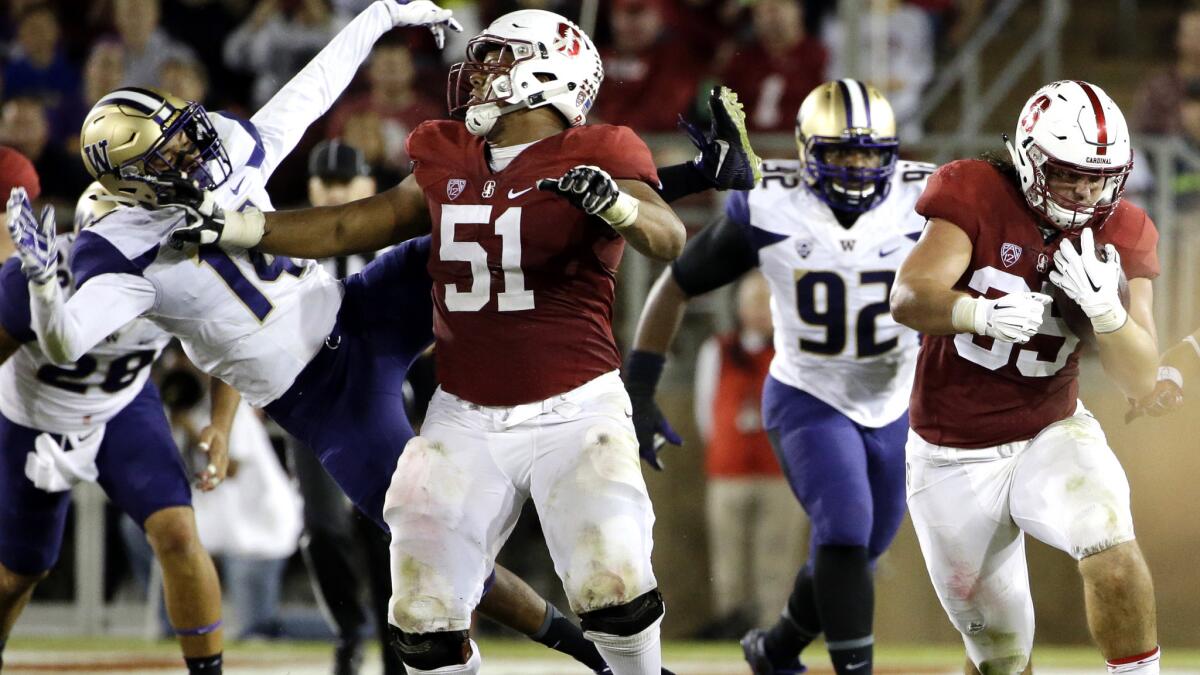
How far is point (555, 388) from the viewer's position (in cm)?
374

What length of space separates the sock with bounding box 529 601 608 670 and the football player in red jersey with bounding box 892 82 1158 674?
925mm

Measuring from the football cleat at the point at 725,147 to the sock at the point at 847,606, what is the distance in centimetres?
118

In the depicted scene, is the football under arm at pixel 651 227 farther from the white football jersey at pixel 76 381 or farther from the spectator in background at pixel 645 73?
the spectator in background at pixel 645 73

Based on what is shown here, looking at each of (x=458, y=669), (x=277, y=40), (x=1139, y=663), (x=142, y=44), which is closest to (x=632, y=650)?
(x=458, y=669)

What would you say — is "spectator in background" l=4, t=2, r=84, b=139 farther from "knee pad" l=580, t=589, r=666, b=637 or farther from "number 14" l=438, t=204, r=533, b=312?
"knee pad" l=580, t=589, r=666, b=637

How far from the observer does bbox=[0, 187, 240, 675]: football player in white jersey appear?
15.1ft

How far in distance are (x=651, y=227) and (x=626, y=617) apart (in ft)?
2.84

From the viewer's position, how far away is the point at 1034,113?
3902mm

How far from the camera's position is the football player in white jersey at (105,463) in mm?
4594

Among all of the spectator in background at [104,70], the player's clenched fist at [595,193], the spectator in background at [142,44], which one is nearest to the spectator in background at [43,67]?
the spectator in background at [104,70]

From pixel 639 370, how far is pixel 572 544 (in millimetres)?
1487

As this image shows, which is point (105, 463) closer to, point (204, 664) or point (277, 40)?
point (204, 664)

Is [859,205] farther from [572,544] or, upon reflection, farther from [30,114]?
[30,114]

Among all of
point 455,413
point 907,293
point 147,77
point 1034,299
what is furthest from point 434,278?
point 147,77
